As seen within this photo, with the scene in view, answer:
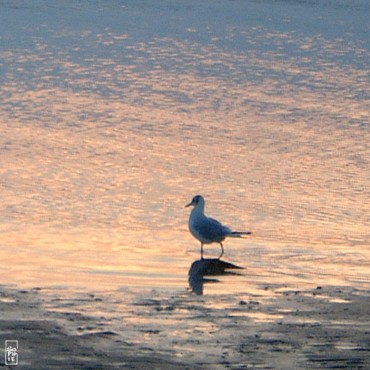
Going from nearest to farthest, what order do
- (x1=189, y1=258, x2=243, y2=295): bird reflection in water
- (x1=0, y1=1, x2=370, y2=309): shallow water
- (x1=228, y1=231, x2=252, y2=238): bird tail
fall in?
(x1=189, y1=258, x2=243, y2=295): bird reflection in water
(x1=0, y1=1, x2=370, y2=309): shallow water
(x1=228, y1=231, x2=252, y2=238): bird tail

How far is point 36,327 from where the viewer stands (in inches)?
306

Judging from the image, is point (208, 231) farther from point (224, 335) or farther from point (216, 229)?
point (224, 335)

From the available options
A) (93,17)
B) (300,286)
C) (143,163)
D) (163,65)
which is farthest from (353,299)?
(93,17)

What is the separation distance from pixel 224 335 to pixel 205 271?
7.15 feet

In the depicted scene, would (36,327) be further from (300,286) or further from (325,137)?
(325,137)

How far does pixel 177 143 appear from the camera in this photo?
1583cm

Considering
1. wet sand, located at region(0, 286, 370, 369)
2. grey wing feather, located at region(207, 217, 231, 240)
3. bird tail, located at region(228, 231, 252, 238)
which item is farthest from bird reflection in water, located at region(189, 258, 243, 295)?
wet sand, located at region(0, 286, 370, 369)

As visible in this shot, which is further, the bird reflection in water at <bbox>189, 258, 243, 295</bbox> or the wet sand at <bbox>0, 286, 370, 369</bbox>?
→ the bird reflection in water at <bbox>189, 258, 243, 295</bbox>

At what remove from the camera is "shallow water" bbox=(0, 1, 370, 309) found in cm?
1034

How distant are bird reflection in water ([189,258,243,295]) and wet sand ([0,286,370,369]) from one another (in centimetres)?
56

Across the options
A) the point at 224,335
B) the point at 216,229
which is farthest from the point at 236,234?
the point at 224,335

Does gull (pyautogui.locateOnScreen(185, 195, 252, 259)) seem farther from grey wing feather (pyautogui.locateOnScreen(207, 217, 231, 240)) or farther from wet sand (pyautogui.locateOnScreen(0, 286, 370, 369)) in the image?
wet sand (pyautogui.locateOnScreen(0, 286, 370, 369))

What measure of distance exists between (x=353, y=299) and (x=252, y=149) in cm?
677

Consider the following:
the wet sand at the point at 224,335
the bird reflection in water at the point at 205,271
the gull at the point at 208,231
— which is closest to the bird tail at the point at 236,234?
the gull at the point at 208,231
